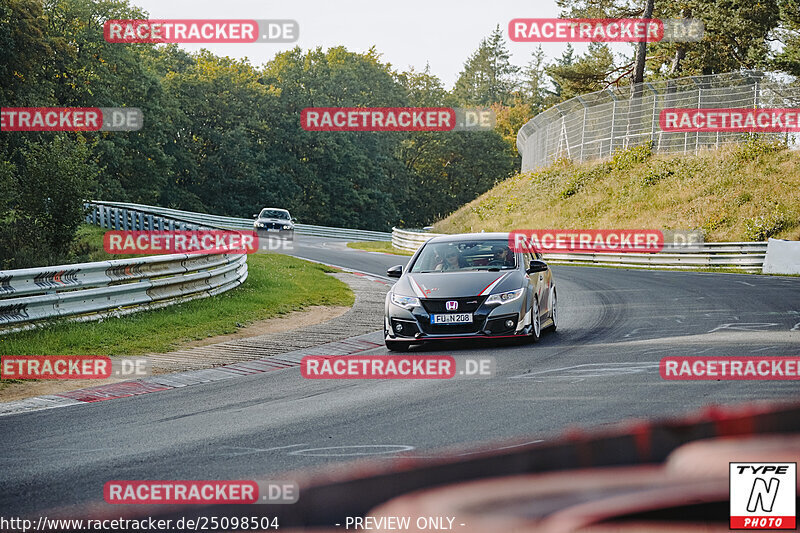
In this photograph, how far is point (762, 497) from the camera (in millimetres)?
3127

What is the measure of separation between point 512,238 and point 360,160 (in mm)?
70222

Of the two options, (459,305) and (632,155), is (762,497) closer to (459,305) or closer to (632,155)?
(459,305)

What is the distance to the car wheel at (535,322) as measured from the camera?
11812 millimetres

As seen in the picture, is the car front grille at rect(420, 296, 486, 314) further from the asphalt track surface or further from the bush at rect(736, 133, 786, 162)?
the bush at rect(736, 133, 786, 162)

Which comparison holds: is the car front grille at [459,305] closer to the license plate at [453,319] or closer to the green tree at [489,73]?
the license plate at [453,319]

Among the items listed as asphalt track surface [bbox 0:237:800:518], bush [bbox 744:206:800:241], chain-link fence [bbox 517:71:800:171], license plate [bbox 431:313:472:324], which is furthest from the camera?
chain-link fence [bbox 517:71:800:171]

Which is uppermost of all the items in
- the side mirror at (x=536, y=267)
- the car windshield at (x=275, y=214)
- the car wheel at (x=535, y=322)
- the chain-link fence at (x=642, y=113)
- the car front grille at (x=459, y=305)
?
the chain-link fence at (x=642, y=113)

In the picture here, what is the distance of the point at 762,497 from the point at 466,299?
8.26 metres

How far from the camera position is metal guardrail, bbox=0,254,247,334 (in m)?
11.7

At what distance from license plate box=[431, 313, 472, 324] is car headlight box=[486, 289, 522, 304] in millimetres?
333

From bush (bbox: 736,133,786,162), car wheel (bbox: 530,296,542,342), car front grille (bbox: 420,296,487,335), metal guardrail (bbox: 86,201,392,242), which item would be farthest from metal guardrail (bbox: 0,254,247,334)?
bush (bbox: 736,133,786,162)

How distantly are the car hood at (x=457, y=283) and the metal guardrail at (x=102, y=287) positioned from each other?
4530 mm

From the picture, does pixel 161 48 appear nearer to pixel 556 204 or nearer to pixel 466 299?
pixel 556 204

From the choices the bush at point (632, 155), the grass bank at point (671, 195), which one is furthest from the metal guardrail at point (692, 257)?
the bush at point (632, 155)
